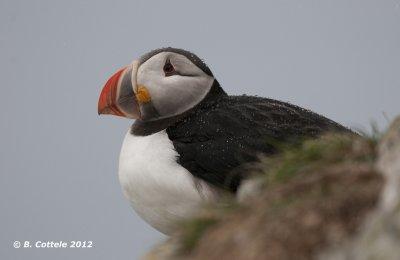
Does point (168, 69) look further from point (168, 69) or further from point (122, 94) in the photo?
point (122, 94)

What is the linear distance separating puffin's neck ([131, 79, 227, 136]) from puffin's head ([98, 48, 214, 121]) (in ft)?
0.18

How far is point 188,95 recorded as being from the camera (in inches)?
360

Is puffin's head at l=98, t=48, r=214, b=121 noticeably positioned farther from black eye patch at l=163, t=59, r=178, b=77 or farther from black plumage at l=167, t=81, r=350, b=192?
black plumage at l=167, t=81, r=350, b=192

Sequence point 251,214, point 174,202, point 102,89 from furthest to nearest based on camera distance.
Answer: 1. point 102,89
2. point 174,202
3. point 251,214

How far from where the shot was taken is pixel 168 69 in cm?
923

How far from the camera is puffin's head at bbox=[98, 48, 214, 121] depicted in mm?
9141

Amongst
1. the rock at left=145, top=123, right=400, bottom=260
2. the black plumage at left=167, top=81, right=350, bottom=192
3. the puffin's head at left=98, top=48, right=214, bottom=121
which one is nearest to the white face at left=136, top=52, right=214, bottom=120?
the puffin's head at left=98, top=48, right=214, bottom=121

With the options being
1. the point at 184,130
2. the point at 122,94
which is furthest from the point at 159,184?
the point at 122,94

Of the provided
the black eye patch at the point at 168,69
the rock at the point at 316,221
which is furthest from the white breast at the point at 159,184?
the rock at the point at 316,221

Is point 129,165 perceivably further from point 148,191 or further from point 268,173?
point 268,173

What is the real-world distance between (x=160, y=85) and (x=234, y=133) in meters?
1.37

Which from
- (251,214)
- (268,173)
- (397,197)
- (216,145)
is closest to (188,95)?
(216,145)

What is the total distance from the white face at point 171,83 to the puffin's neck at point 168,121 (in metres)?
0.06

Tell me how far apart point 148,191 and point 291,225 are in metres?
4.43
